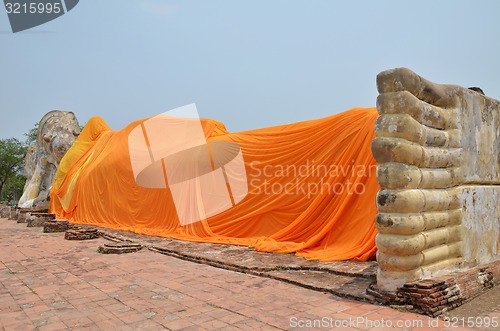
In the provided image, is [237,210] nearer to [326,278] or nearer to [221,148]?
[221,148]

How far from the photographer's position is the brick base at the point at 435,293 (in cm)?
352

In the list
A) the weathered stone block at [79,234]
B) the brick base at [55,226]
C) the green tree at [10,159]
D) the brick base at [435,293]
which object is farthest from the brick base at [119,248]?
the green tree at [10,159]

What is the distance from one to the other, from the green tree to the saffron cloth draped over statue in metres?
22.2

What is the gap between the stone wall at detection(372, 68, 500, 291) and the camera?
3.80 metres

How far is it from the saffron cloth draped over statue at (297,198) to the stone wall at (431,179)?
1561 mm

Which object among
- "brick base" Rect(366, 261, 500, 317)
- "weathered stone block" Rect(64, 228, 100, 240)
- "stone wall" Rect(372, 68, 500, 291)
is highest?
"stone wall" Rect(372, 68, 500, 291)

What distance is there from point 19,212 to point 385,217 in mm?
14662

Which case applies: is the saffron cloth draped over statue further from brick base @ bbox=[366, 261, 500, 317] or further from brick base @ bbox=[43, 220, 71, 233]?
brick base @ bbox=[366, 261, 500, 317]

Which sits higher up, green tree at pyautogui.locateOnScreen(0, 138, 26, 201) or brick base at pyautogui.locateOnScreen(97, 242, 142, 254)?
green tree at pyautogui.locateOnScreen(0, 138, 26, 201)

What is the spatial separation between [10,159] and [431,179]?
31.6 metres

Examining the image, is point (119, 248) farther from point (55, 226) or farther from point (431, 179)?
point (431, 179)

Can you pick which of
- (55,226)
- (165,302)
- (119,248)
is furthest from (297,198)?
(55,226)

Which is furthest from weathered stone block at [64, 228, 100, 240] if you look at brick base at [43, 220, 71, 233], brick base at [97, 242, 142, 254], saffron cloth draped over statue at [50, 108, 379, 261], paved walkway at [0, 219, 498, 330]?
paved walkway at [0, 219, 498, 330]

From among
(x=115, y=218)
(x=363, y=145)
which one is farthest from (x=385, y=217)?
(x=115, y=218)
